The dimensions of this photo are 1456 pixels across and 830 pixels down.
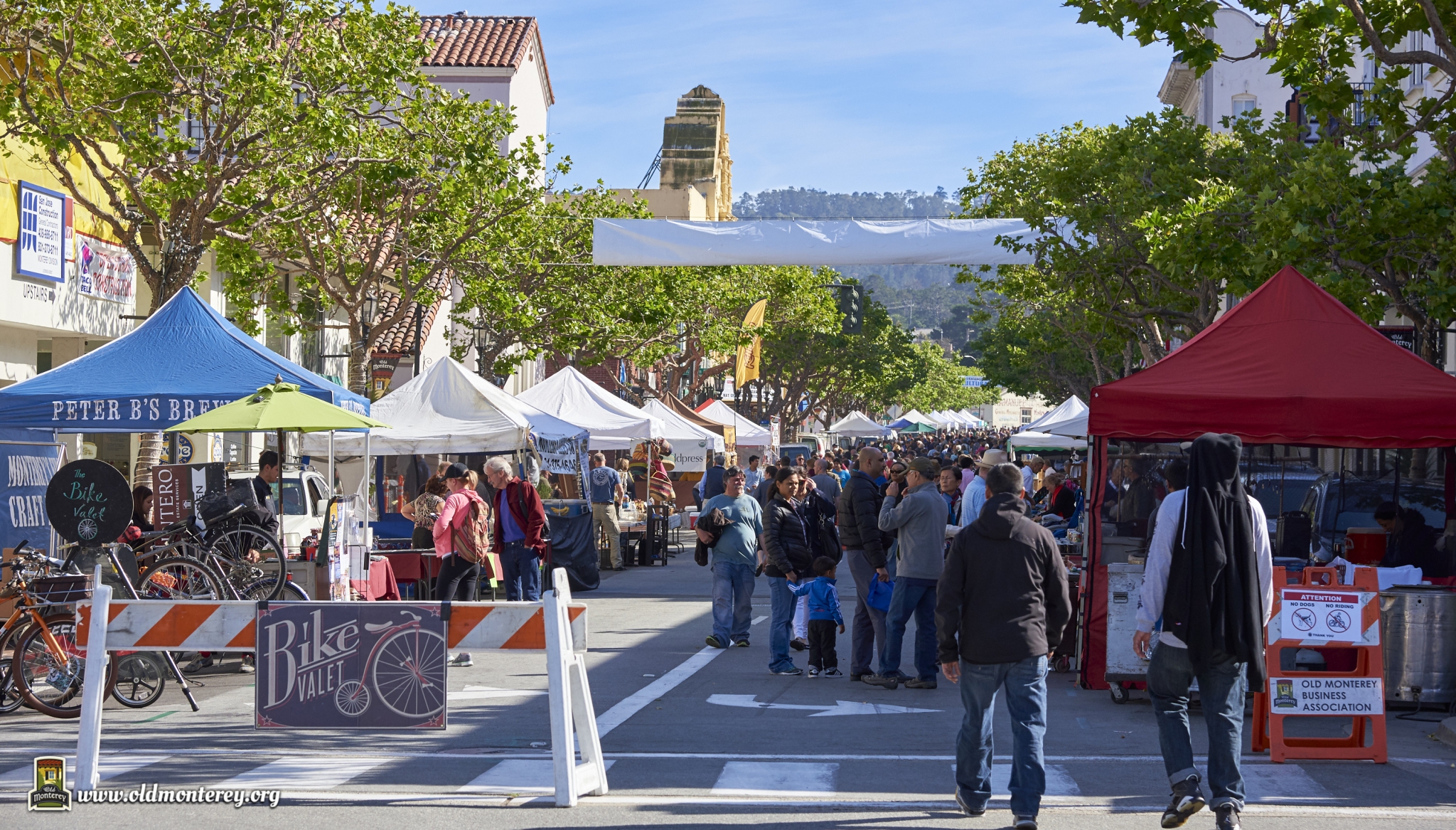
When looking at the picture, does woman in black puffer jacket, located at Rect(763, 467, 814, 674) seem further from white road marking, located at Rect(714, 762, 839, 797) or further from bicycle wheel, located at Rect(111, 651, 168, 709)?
bicycle wheel, located at Rect(111, 651, 168, 709)

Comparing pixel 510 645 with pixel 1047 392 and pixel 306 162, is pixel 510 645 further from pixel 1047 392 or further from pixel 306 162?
pixel 1047 392

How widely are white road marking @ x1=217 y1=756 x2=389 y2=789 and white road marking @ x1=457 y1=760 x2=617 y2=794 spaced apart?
0.73 metres

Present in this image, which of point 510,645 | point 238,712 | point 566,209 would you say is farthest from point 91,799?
point 566,209

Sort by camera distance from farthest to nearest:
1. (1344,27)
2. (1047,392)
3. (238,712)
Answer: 1. (1047,392)
2. (1344,27)
3. (238,712)

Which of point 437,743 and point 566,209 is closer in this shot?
point 437,743

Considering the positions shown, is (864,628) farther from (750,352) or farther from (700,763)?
(750,352)

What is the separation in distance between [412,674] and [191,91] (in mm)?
11572

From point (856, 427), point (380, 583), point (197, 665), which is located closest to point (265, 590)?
point (197, 665)

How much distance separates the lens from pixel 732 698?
11.4m

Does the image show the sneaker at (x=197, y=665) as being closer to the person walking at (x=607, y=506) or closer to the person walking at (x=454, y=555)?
the person walking at (x=454, y=555)

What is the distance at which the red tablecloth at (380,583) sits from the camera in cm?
1417

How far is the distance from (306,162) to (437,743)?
1188cm

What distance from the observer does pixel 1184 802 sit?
6.77 meters

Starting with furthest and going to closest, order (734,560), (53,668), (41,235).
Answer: (41,235) < (734,560) < (53,668)
